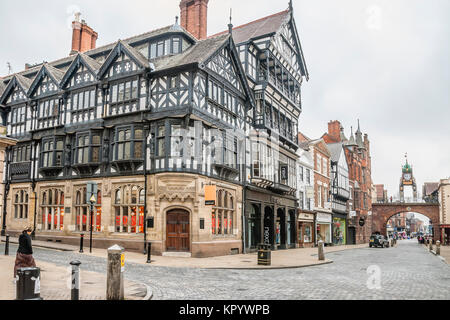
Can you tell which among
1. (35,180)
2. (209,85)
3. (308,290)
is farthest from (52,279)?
(35,180)

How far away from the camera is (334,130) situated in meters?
58.1

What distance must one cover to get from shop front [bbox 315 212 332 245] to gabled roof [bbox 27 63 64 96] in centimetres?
2686

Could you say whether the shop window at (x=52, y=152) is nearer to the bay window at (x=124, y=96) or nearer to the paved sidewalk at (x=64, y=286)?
the bay window at (x=124, y=96)

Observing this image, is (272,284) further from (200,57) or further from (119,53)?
(119,53)

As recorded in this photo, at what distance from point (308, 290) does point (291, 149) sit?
77.3 ft

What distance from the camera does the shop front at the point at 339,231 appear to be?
46656mm

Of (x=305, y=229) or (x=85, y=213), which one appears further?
(x=305, y=229)

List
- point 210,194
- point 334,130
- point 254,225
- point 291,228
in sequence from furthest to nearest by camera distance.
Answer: point 334,130 → point 291,228 → point 254,225 → point 210,194

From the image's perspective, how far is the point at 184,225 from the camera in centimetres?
2103

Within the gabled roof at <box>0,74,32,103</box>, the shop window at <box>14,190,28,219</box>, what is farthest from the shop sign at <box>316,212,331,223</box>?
the gabled roof at <box>0,74,32,103</box>

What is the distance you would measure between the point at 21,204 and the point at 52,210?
3.22m

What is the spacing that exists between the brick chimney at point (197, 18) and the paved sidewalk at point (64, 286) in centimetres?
2053

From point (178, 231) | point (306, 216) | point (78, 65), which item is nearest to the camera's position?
point (178, 231)

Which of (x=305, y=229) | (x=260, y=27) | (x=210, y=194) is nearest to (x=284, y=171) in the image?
(x=305, y=229)
